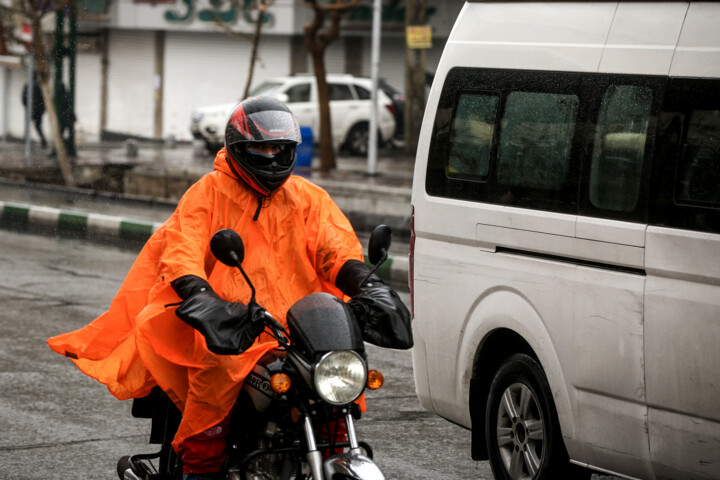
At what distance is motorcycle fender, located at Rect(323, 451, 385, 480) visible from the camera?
11.5 ft

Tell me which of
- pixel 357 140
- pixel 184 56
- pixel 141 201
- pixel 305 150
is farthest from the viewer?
pixel 184 56

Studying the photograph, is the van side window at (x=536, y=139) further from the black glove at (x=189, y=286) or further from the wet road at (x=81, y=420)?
the black glove at (x=189, y=286)

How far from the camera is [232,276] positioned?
4324 millimetres

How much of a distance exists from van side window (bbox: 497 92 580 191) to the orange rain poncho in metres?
1.08

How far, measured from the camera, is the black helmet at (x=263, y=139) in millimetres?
A: 4254

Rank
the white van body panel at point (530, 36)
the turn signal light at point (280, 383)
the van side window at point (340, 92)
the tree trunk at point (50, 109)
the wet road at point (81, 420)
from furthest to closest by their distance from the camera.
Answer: the van side window at point (340, 92) < the tree trunk at point (50, 109) < the wet road at point (81, 420) < the white van body panel at point (530, 36) < the turn signal light at point (280, 383)

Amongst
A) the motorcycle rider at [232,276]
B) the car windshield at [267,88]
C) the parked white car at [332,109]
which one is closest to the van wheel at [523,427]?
the motorcycle rider at [232,276]

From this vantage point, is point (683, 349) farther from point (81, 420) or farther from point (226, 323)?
point (81, 420)

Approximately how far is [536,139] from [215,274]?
172 cm

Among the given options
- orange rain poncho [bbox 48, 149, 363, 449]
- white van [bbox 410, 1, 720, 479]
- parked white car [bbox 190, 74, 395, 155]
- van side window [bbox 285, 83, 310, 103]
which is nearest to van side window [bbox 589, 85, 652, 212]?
Result: white van [bbox 410, 1, 720, 479]

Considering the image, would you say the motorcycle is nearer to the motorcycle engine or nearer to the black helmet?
the motorcycle engine

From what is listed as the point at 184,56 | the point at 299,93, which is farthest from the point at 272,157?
the point at 184,56

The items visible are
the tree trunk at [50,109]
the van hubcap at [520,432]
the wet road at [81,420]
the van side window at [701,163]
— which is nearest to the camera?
the van side window at [701,163]

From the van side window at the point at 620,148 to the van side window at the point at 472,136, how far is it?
72 centimetres
